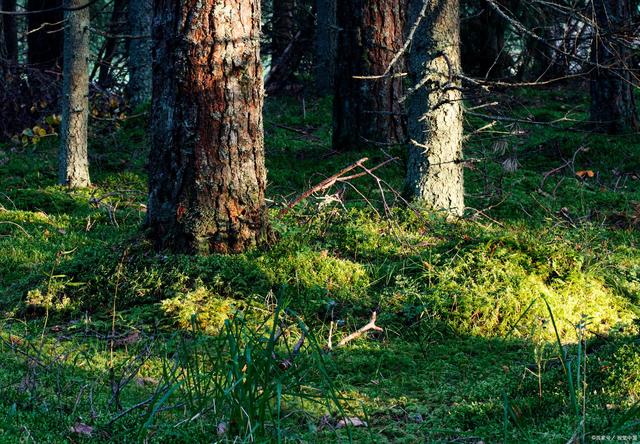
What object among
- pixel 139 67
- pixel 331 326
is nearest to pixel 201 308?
pixel 331 326

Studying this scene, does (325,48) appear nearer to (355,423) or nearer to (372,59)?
(372,59)

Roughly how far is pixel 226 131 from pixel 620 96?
7987mm

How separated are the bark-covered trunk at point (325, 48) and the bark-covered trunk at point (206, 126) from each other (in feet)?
30.7

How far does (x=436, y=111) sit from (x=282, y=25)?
10.9 m

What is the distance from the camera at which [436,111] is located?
20.8 feet

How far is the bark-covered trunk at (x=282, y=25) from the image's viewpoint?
1630 centimetres

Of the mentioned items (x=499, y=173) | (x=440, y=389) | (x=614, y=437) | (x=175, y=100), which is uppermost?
(x=175, y=100)

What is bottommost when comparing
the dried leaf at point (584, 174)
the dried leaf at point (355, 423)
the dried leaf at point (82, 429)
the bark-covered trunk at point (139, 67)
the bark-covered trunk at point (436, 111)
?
the dried leaf at point (355, 423)

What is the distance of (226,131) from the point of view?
5199mm

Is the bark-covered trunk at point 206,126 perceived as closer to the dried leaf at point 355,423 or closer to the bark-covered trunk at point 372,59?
the dried leaf at point 355,423

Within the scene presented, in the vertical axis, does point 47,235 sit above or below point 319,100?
below

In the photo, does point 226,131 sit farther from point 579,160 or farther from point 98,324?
point 579,160

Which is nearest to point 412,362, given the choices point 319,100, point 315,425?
point 315,425

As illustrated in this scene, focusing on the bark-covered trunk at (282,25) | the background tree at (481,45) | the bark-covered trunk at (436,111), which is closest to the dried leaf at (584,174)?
the bark-covered trunk at (436,111)
